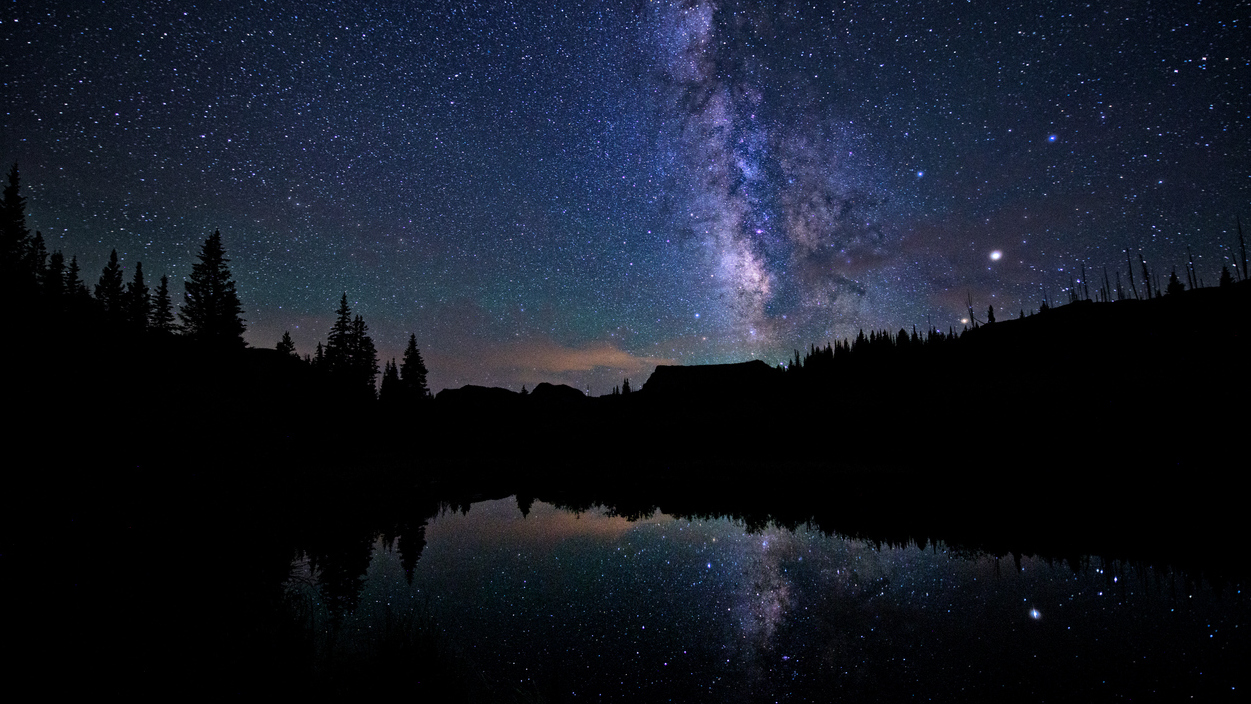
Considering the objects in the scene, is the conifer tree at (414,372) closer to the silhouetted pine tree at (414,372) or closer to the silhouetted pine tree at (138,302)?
the silhouetted pine tree at (414,372)

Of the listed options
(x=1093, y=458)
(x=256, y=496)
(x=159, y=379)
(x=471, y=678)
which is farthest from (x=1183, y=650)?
(x=159, y=379)

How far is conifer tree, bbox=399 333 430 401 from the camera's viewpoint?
3017 inches

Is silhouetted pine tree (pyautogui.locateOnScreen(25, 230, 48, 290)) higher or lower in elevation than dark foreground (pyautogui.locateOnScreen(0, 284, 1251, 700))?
higher

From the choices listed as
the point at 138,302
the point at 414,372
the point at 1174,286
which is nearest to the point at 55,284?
the point at 138,302

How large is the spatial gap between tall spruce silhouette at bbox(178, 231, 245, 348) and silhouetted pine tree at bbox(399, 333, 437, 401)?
28454mm

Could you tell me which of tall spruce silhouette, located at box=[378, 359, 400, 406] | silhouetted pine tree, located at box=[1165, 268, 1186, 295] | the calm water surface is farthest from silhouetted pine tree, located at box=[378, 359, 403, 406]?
silhouetted pine tree, located at box=[1165, 268, 1186, 295]

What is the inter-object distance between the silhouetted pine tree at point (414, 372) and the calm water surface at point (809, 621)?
62901mm

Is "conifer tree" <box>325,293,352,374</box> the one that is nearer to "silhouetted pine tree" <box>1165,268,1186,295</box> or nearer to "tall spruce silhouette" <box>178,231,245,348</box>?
"tall spruce silhouette" <box>178,231,245,348</box>

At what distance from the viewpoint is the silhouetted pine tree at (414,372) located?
76625 millimetres

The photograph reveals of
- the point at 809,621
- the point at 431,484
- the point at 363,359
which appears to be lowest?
the point at 809,621

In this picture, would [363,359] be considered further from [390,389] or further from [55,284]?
[55,284]

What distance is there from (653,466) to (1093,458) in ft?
114

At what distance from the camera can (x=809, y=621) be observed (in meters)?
12.4

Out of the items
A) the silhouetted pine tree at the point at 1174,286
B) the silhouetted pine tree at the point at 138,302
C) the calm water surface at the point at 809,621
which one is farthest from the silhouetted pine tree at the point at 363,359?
the silhouetted pine tree at the point at 1174,286
